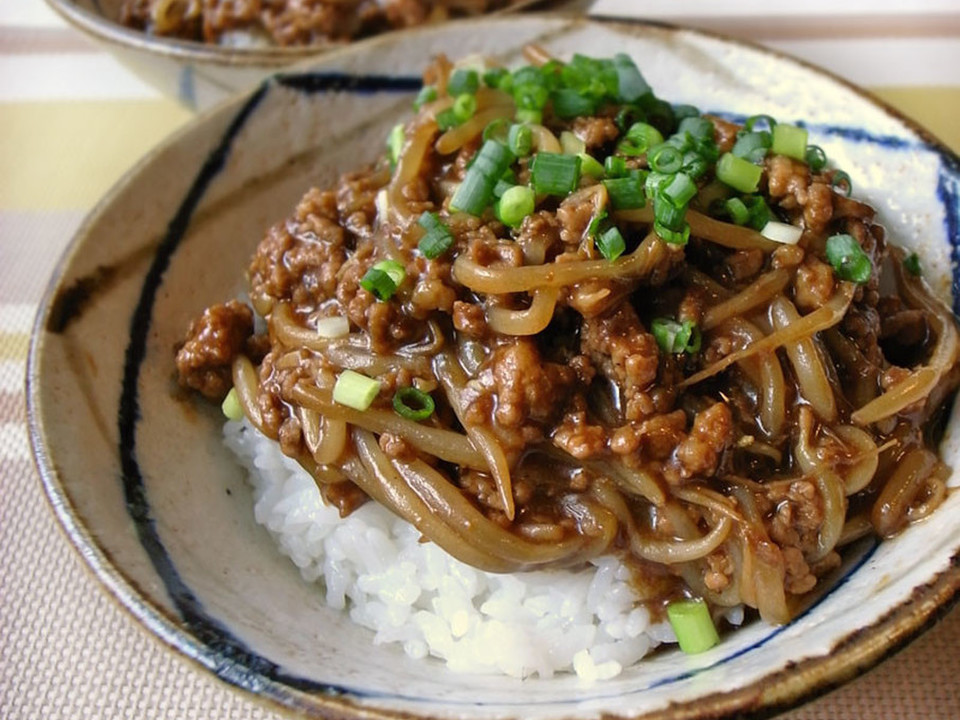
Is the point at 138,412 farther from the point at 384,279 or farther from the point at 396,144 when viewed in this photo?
the point at 396,144

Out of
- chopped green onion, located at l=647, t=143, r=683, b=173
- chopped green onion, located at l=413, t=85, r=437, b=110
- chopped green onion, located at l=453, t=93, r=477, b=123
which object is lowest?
chopped green onion, located at l=413, t=85, r=437, b=110

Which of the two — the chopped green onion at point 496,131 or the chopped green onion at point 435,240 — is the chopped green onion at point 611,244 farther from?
the chopped green onion at point 496,131

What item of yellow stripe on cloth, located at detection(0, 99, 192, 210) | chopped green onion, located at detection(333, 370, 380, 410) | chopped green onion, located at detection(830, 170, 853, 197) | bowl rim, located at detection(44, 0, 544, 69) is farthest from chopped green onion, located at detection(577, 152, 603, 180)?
yellow stripe on cloth, located at detection(0, 99, 192, 210)

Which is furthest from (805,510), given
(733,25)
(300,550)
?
(733,25)

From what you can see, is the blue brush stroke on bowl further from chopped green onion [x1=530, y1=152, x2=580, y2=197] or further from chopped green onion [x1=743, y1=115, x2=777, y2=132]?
chopped green onion [x1=530, y1=152, x2=580, y2=197]

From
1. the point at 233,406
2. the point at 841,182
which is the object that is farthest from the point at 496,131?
the point at 233,406

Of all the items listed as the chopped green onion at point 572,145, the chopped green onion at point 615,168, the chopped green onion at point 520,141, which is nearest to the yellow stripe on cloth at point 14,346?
the chopped green onion at point 520,141

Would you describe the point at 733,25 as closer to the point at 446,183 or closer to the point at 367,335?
the point at 446,183
